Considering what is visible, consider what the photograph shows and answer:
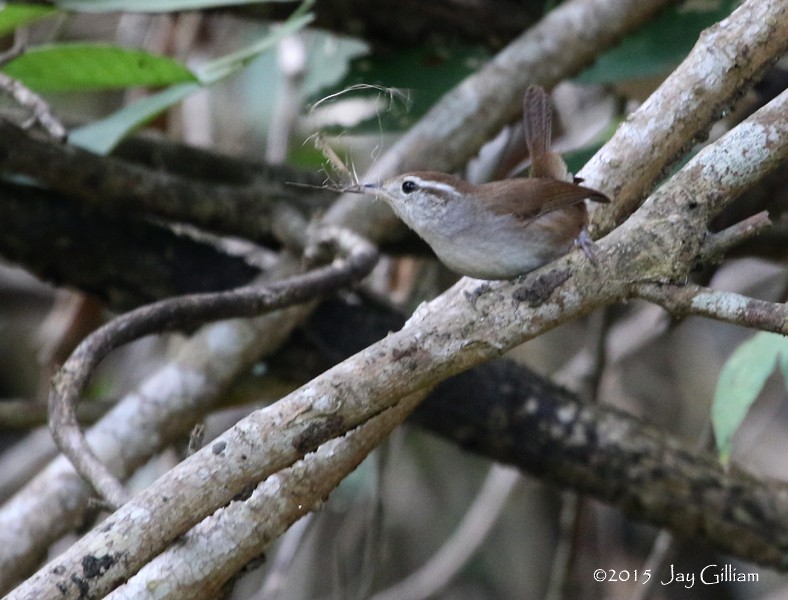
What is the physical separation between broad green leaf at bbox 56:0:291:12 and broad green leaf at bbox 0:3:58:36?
61 mm

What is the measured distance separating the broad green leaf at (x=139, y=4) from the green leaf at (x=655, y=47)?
993 millimetres

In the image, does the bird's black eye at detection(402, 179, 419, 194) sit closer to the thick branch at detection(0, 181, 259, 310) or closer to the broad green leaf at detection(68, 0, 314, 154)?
the broad green leaf at detection(68, 0, 314, 154)

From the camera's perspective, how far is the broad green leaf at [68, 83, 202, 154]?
91.0 inches

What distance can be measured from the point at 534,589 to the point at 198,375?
→ 222 centimetres

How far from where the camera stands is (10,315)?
463cm

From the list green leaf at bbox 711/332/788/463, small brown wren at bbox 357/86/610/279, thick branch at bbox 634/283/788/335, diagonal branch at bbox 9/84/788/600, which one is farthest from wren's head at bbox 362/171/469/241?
green leaf at bbox 711/332/788/463

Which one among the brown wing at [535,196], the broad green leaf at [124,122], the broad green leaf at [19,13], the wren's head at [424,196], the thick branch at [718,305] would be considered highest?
the broad green leaf at [19,13]

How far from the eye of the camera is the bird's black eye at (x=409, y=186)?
5.41 feet

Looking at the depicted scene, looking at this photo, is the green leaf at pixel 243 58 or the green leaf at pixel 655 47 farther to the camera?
the green leaf at pixel 655 47

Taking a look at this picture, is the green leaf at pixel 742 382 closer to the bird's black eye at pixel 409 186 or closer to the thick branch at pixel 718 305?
the thick branch at pixel 718 305

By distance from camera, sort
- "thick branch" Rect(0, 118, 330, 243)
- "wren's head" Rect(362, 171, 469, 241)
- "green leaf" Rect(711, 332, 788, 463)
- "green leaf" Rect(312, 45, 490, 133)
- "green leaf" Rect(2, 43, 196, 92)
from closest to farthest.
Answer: "wren's head" Rect(362, 171, 469, 241)
"green leaf" Rect(711, 332, 788, 463)
"green leaf" Rect(2, 43, 196, 92)
"thick branch" Rect(0, 118, 330, 243)
"green leaf" Rect(312, 45, 490, 133)

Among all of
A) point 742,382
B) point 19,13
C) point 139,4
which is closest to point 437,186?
point 742,382

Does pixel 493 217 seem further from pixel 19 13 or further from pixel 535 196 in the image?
pixel 19 13

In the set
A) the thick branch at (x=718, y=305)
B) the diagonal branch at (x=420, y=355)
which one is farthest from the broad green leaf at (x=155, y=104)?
the thick branch at (x=718, y=305)
